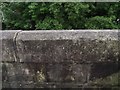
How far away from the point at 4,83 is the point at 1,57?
240 mm

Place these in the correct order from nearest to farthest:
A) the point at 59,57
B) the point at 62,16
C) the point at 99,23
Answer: the point at 59,57, the point at 99,23, the point at 62,16

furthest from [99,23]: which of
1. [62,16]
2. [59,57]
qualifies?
[59,57]

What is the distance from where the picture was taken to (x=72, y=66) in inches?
99.5

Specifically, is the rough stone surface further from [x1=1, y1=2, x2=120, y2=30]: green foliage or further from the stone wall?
[x1=1, y1=2, x2=120, y2=30]: green foliage

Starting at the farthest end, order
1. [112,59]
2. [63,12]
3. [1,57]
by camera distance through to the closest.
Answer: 1. [63,12]
2. [1,57]
3. [112,59]

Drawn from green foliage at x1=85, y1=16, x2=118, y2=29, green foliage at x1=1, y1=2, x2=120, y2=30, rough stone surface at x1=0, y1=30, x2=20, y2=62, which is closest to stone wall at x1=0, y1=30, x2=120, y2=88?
rough stone surface at x1=0, y1=30, x2=20, y2=62

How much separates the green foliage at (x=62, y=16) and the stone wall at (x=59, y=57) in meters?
6.32

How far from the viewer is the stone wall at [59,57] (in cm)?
246

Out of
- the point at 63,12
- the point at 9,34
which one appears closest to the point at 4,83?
the point at 9,34

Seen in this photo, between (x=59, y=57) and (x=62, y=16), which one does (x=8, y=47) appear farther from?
(x=62, y=16)

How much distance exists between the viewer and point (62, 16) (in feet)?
31.4

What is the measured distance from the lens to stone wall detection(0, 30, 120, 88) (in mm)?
2461

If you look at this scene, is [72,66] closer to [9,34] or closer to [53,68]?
[53,68]

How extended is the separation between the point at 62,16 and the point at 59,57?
7.13 m
